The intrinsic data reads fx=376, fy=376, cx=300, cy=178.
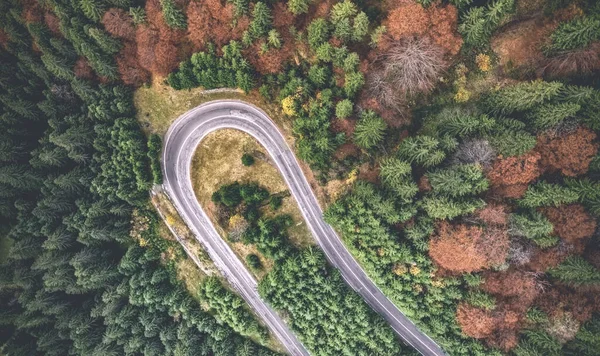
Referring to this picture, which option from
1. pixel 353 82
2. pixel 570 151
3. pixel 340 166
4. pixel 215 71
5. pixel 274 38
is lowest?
pixel 570 151

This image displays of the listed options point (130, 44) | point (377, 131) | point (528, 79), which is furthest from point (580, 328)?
point (130, 44)

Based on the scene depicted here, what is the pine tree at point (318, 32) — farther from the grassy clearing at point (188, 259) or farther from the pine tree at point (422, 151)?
the grassy clearing at point (188, 259)

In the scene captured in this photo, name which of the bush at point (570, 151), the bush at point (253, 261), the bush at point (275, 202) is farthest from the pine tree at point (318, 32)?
the bush at point (253, 261)

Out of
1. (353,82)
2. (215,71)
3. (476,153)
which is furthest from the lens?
(215,71)

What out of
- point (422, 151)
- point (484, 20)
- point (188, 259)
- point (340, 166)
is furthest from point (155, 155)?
point (484, 20)

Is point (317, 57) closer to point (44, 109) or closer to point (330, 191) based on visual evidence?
point (330, 191)

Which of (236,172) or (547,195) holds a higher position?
(236,172)

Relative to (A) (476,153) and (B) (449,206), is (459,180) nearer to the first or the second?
(B) (449,206)
